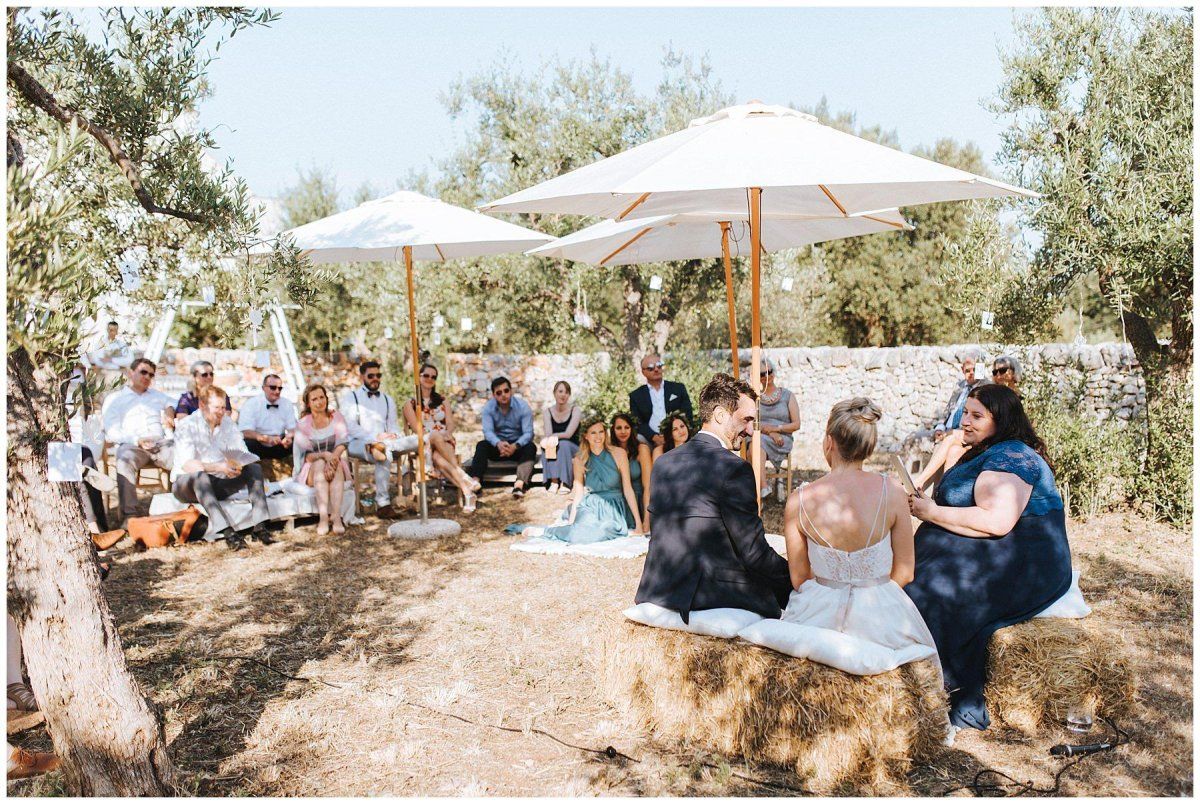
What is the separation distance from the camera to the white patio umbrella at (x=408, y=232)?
696 centimetres

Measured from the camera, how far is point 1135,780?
3346mm

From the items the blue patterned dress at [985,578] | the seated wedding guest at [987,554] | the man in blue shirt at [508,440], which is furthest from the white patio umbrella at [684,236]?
the blue patterned dress at [985,578]

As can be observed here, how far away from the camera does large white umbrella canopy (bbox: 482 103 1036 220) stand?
4.07m

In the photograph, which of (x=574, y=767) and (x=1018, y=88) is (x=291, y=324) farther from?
(x=574, y=767)

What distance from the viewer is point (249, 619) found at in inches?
216

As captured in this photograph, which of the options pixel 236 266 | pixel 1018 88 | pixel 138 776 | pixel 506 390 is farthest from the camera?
pixel 506 390

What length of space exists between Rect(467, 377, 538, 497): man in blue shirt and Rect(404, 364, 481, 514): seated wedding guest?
0.36 meters

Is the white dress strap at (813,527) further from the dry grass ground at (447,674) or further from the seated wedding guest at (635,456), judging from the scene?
the seated wedding guest at (635,456)

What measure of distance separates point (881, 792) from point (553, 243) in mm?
5107

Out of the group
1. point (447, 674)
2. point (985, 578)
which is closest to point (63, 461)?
point (447, 674)

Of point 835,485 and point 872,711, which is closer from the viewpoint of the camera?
point 872,711

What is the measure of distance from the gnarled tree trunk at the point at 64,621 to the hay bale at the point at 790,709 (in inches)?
74.2

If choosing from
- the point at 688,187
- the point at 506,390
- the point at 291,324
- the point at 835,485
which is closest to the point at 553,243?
the point at 506,390

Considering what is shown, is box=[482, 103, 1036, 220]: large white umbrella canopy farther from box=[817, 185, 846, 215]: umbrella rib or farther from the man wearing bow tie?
the man wearing bow tie
